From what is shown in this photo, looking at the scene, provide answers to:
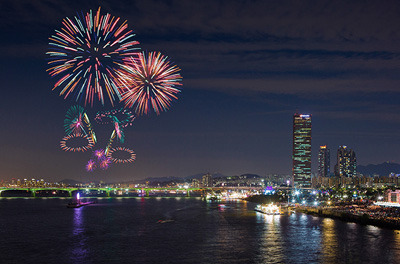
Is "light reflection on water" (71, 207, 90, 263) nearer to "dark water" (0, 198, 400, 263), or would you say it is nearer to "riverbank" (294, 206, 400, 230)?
"dark water" (0, 198, 400, 263)

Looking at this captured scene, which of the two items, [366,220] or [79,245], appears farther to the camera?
[366,220]

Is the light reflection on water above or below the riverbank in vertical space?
below

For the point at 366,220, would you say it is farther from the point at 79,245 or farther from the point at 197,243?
the point at 79,245

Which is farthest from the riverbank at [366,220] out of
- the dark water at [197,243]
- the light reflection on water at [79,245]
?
the light reflection on water at [79,245]

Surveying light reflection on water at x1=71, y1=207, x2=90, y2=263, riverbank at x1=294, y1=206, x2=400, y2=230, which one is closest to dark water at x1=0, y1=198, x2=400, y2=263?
light reflection on water at x1=71, y1=207, x2=90, y2=263

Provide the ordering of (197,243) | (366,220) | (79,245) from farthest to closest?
(366,220) → (197,243) → (79,245)

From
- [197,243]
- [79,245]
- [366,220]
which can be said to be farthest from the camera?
[366,220]

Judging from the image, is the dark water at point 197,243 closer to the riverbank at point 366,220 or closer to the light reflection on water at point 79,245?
the light reflection on water at point 79,245

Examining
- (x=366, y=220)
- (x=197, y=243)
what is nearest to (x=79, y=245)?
(x=197, y=243)

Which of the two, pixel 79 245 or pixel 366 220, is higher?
pixel 366 220

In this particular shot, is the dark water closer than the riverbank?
Yes

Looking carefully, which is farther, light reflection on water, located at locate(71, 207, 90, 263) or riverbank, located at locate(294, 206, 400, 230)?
riverbank, located at locate(294, 206, 400, 230)
